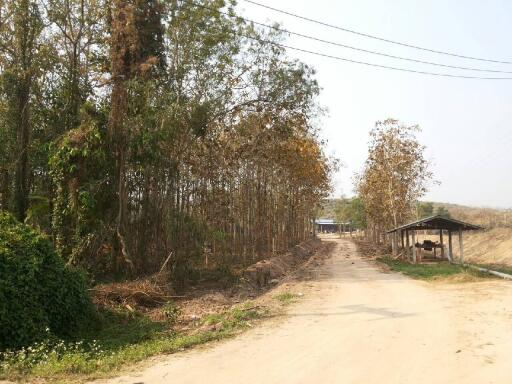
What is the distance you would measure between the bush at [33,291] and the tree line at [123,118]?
3364mm

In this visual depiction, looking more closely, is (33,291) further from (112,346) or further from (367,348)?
(367,348)

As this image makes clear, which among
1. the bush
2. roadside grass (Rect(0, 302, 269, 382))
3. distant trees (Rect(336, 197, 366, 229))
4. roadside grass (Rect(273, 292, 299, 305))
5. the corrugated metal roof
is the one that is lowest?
roadside grass (Rect(0, 302, 269, 382))

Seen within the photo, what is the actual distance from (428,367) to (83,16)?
1575 cm

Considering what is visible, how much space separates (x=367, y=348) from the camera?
745cm

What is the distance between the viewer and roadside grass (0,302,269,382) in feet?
22.1

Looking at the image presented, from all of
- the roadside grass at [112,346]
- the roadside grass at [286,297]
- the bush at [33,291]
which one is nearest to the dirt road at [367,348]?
the roadside grass at [286,297]

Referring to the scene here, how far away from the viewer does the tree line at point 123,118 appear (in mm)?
13906

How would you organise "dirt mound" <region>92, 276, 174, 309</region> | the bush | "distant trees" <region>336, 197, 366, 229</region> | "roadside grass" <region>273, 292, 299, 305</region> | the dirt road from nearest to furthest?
the dirt road → the bush → "dirt mound" <region>92, 276, 174, 309</region> → "roadside grass" <region>273, 292, 299, 305</region> → "distant trees" <region>336, 197, 366, 229</region>

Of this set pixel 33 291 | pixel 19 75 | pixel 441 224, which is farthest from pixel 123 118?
pixel 441 224

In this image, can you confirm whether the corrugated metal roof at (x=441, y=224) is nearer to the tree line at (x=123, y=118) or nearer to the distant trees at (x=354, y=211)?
the tree line at (x=123, y=118)

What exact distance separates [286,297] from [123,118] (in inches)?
276

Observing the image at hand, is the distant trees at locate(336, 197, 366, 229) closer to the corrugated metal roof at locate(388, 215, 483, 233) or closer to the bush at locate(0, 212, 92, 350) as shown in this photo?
the corrugated metal roof at locate(388, 215, 483, 233)

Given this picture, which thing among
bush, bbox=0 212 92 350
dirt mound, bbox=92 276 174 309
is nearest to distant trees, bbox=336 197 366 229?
dirt mound, bbox=92 276 174 309

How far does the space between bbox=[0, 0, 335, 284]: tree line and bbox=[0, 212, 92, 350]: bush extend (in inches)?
132
